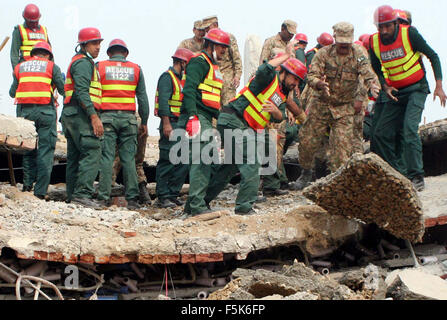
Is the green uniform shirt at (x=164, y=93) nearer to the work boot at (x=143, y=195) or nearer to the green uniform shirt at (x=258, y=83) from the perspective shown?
the work boot at (x=143, y=195)

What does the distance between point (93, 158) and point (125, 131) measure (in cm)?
70

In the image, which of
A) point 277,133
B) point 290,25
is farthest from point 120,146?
point 290,25

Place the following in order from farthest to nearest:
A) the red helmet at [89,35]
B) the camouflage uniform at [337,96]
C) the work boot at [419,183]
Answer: the camouflage uniform at [337,96], the red helmet at [89,35], the work boot at [419,183]

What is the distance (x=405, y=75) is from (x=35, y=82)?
15.7 ft

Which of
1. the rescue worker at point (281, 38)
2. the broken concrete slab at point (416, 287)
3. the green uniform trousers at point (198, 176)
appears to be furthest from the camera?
the rescue worker at point (281, 38)

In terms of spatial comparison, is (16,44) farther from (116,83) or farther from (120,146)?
(120,146)

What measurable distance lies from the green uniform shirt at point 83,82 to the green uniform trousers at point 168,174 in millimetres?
1510

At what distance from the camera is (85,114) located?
788 centimetres

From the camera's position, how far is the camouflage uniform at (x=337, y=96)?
8.41 metres

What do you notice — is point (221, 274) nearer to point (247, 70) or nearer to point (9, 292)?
point (9, 292)

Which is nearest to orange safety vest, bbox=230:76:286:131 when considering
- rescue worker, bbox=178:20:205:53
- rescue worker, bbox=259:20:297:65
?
rescue worker, bbox=178:20:205:53

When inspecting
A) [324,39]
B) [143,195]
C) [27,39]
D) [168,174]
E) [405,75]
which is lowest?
[143,195]

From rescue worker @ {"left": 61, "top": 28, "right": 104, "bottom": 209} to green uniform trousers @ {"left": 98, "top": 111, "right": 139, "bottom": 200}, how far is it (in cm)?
19

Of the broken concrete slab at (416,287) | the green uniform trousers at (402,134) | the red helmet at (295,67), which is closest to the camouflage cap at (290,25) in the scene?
the green uniform trousers at (402,134)
